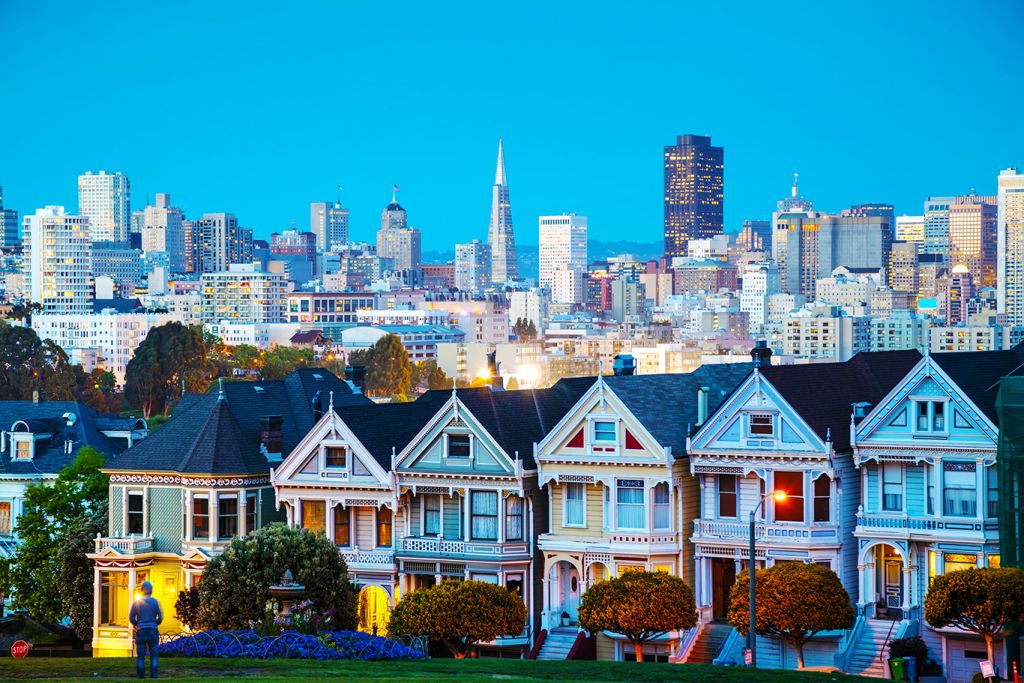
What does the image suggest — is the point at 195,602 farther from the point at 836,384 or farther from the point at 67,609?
the point at 836,384

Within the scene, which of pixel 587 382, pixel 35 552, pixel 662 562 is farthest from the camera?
pixel 35 552

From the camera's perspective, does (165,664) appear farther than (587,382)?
No

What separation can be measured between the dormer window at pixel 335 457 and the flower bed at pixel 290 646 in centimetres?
1319

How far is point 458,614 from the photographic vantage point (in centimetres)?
5644

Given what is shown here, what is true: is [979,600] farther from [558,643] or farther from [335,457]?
[335,457]

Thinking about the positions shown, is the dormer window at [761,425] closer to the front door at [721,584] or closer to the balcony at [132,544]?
the front door at [721,584]

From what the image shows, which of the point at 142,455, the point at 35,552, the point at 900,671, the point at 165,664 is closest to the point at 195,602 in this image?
the point at 142,455

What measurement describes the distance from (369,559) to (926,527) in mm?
16201

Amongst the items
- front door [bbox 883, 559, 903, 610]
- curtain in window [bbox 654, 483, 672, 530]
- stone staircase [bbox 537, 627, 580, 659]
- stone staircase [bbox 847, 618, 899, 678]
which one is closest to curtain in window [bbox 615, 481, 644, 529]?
curtain in window [bbox 654, 483, 672, 530]

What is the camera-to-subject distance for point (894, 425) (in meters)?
55.3

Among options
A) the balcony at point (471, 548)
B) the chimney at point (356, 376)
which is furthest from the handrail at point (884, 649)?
the chimney at point (356, 376)

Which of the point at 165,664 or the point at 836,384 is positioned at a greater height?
the point at 836,384

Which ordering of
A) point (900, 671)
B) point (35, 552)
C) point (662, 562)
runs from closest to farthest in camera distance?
point (900, 671) < point (662, 562) < point (35, 552)

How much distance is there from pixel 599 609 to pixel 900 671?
777cm
